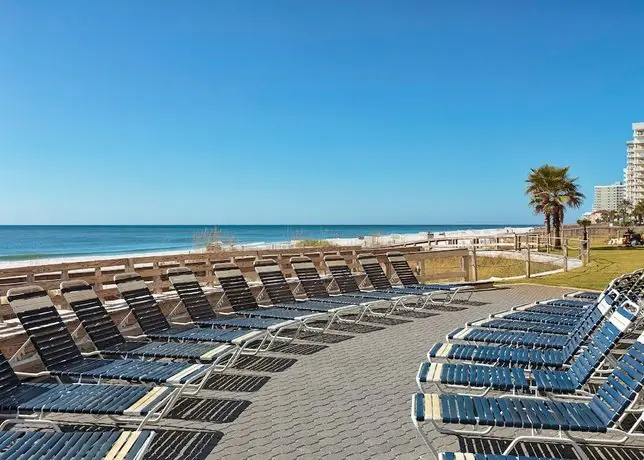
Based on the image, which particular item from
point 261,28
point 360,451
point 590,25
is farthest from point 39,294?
point 590,25

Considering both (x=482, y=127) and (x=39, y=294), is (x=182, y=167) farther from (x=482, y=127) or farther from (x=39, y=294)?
(x=39, y=294)

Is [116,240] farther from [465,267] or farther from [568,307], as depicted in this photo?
[568,307]

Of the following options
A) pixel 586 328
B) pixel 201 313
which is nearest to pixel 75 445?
pixel 586 328

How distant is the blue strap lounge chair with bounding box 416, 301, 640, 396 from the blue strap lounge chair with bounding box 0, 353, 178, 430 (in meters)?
1.92

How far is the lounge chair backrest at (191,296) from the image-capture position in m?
6.94

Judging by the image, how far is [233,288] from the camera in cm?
780

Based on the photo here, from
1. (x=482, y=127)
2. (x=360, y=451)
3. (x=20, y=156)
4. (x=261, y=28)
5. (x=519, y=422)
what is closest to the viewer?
(x=519, y=422)

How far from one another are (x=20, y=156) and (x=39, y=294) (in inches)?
1928

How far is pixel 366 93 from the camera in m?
32.3

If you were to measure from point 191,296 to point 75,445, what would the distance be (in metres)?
4.20

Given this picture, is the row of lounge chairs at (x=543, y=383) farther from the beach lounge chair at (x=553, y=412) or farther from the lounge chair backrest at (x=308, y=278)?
the lounge chair backrest at (x=308, y=278)

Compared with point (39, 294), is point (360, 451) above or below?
below

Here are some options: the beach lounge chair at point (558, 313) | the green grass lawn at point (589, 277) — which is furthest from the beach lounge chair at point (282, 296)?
the green grass lawn at point (589, 277)

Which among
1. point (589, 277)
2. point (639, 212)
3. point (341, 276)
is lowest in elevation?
point (589, 277)
